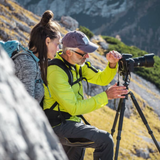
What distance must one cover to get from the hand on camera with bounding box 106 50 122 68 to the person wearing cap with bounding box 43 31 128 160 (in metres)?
0.34

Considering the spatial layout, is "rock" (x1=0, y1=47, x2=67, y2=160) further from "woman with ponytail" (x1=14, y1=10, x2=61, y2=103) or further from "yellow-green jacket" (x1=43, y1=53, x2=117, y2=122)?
"yellow-green jacket" (x1=43, y1=53, x2=117, y2=122)

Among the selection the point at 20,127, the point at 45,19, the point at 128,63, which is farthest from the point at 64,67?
the point at 20,127

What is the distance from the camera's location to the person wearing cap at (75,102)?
7.55 ft

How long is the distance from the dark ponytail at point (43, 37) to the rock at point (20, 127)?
183 centimetres

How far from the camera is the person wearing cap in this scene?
2.30 metres

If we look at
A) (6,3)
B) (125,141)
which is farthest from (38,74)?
(6,3)

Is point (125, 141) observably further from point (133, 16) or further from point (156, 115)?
point (133, 16)

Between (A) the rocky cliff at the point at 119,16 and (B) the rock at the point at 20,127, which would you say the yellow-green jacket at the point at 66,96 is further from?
(A) the rocky cliff at the point at 119,16

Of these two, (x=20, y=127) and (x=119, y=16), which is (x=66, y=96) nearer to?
(x=20, y=127)

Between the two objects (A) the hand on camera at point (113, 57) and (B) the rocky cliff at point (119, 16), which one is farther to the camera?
(B) the rocky cliff at point (119, 16)

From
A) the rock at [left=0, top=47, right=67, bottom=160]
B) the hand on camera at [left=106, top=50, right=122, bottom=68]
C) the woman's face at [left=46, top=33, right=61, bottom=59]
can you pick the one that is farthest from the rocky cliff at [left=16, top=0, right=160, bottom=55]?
the rock at [left=0, top=47, right=67, bottom=160]

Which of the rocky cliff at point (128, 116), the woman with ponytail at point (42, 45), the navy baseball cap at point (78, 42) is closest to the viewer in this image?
the woman with ponytail at point (42, 45)

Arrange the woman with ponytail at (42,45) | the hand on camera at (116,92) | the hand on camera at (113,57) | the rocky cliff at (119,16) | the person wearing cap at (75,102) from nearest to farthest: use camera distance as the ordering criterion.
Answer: the woman with ponytail at (42,45) → the person wearing cap at (75,102) → the hand on camera at (116,92) → the hand on camera at (113,57) → the rocky cliff at (119,16)

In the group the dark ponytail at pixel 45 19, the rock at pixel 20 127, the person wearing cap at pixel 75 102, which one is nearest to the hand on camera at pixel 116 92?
the person wearing cap at pixel 75 102
